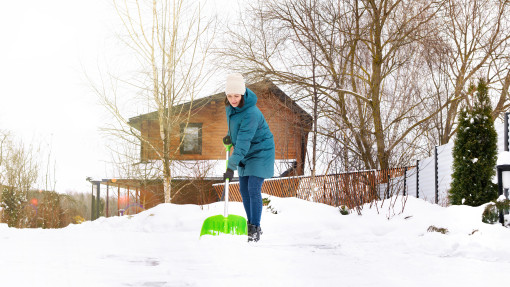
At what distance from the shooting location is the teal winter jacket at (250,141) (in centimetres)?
430

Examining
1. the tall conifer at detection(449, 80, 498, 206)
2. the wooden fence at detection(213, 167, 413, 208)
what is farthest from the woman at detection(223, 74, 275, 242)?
the wooden fence at detection(213, 167, 413, 208)

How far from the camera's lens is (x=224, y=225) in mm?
4473

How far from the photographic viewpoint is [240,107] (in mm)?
4418

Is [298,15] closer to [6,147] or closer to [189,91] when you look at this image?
[189,91]

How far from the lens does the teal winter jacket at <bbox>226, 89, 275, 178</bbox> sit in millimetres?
4297

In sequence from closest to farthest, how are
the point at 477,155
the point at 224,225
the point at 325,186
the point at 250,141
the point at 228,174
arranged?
the point at 228,174
the point at 250,141
the point at 224,225
the point at 477,155
the point at 325,186

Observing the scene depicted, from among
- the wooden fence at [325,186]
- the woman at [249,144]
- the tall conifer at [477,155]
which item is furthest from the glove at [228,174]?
the wooden fence at [325,186]

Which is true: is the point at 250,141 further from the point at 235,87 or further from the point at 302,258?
the point at 302,258

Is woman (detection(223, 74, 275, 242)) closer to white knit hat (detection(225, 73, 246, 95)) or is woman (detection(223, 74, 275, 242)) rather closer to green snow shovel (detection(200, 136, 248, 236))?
white knit hat (detection(225, 73, 246, 95))

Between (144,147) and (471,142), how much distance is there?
9.42 meters

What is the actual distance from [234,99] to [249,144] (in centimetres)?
47

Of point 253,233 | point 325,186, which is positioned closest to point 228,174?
point 253,233

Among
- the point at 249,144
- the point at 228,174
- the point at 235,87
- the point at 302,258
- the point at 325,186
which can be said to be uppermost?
the point at 235,87

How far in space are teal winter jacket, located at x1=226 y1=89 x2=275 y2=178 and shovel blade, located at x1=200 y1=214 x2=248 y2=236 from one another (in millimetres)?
470
